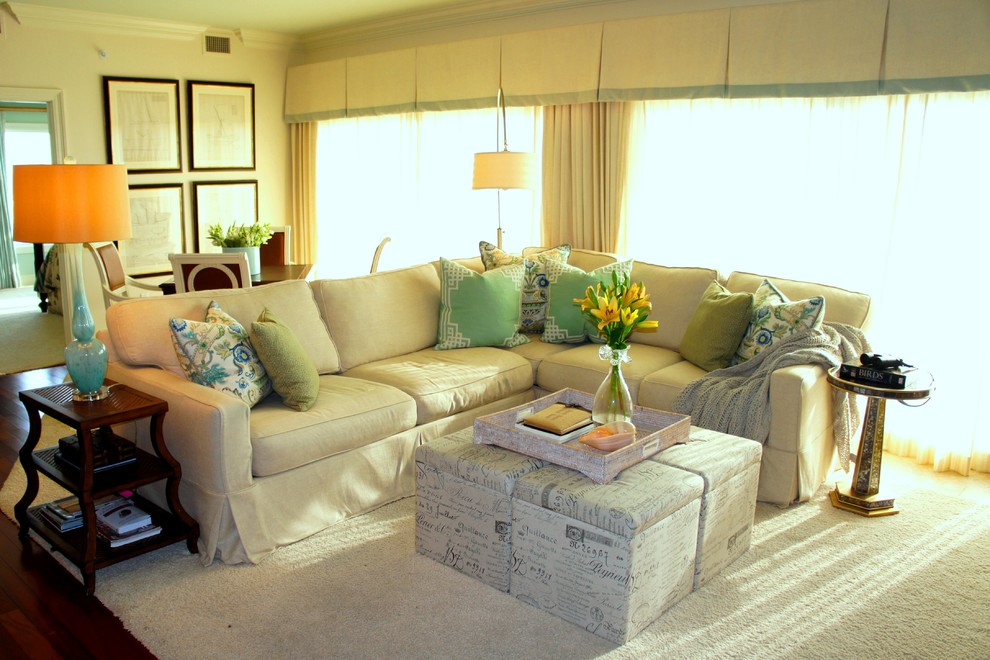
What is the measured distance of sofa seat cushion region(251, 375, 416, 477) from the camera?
307 cm

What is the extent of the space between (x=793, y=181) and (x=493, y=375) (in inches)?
81.1

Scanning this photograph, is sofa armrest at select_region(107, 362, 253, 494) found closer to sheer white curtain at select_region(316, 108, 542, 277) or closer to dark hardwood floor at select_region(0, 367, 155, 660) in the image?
dark hardwood floor at select_region(0, 367, 155, 660)

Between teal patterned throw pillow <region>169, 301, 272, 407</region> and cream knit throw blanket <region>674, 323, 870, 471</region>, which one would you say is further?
cream knit throw blanket <region>674, 323, 870, 471</region>

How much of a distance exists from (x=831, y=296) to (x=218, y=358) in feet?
9.69

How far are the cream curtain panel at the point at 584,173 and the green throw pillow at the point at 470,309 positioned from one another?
1.22 metres

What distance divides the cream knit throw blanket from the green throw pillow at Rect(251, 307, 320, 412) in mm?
1733

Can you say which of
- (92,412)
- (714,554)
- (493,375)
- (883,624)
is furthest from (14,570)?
(883,624)

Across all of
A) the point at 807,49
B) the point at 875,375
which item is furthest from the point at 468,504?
the point at 807,49

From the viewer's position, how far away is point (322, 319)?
159 inches

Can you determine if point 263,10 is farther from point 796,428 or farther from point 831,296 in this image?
point 796,428

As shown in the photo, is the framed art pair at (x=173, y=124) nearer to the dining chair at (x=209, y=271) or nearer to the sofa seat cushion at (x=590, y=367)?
the dining chair at (x=209, y=271)

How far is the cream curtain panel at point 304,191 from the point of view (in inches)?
295

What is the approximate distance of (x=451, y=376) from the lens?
3.92 meters

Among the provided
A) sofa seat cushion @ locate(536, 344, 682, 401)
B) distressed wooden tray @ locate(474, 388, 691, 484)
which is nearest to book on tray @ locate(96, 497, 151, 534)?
distressed wooden tray @ locate(474, 388, 691, 484)
